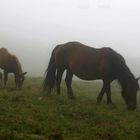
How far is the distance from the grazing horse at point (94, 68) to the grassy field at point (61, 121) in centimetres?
124

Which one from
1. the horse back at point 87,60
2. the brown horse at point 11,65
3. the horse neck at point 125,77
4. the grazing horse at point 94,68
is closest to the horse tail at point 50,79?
the grazing horse at point 94,68

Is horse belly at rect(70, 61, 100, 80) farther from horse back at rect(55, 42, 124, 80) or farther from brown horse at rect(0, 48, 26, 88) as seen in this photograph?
brown horse at rect(0, 48, 26, 88)

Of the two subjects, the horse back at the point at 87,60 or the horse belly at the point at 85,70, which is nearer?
the horse back at the point at 87,60

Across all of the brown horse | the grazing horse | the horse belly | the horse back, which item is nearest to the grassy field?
the grazing horse

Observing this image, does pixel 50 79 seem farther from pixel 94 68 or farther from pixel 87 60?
pixel 94 68

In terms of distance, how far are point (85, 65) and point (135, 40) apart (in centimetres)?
13516

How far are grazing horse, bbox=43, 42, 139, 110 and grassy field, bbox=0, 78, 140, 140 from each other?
1239 mm

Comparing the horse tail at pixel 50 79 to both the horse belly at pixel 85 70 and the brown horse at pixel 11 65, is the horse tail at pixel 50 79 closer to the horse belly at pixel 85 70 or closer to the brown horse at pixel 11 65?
the horse belly at pixel 85 70

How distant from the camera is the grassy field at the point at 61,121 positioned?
9.05m

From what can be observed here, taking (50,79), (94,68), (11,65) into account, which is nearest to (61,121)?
(94,68)

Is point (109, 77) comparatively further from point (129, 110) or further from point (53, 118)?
point (53, 118)

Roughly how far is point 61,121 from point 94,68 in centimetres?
547

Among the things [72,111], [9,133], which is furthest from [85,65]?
[9,133]

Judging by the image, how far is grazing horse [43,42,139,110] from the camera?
14692 millimetres
